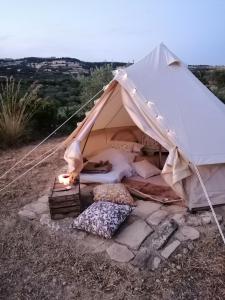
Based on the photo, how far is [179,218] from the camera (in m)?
2.82

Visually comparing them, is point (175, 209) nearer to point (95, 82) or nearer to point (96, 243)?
point (96, 243)

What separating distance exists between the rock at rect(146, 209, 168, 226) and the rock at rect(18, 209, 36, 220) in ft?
3.37

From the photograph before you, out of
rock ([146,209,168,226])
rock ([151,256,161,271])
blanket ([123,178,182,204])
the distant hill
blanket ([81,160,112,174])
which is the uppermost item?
the distant hill

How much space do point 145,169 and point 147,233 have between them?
123 cm

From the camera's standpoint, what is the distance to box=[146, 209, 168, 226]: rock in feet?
9.09

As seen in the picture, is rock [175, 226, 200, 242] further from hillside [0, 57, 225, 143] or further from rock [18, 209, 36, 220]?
hillside [0, 57, 225, 143]

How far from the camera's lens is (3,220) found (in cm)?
303

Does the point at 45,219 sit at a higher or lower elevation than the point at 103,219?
lower

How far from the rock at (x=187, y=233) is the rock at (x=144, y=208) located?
0.34 metres

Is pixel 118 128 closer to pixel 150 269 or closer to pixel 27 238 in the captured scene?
pixel 27 238

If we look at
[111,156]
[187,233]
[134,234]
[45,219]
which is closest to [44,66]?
[111,156]

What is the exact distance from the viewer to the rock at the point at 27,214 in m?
3.01

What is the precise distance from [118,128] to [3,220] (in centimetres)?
232

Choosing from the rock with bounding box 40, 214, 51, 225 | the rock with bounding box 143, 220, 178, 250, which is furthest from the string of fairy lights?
the rock with bounding box 40, 214, 51, 225
